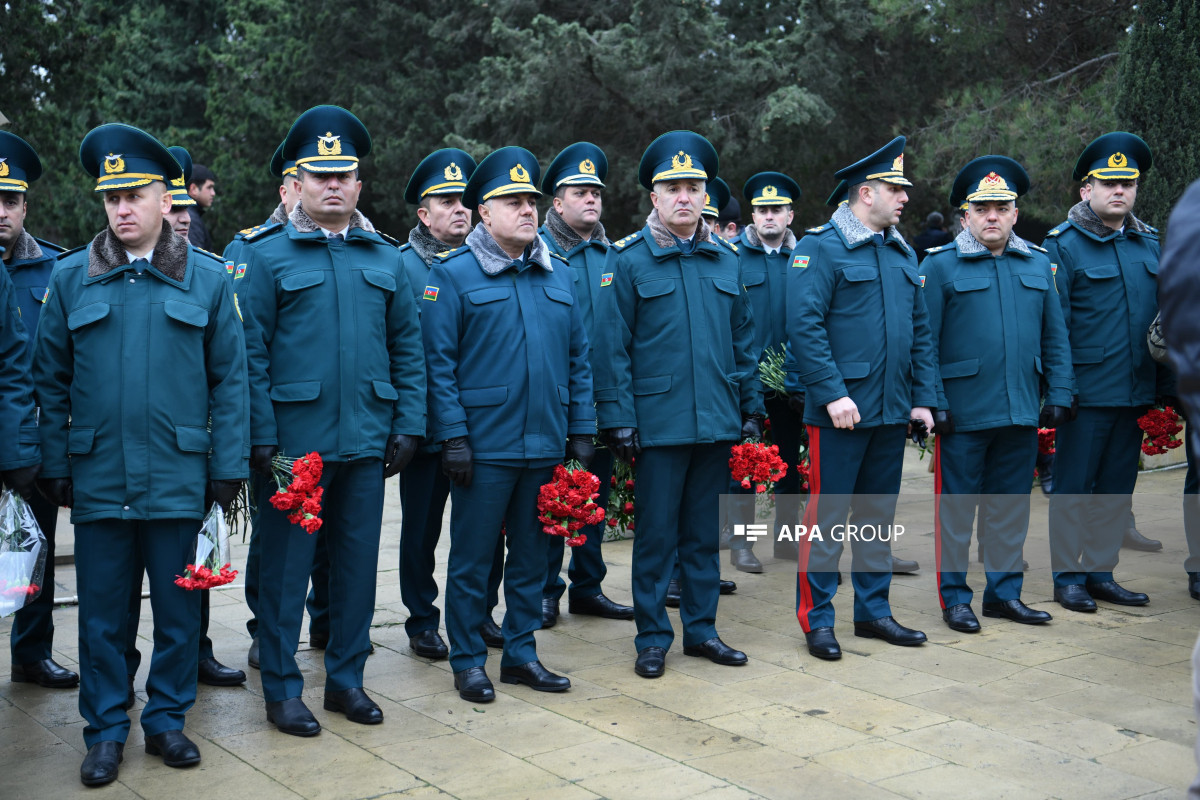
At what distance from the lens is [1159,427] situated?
671 centimetres

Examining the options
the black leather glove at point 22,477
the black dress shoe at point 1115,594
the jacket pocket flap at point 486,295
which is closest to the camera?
the black leather glove at point 22,477

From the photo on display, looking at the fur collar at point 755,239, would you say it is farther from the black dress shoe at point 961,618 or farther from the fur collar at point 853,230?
the black dress shoe at point 961,618

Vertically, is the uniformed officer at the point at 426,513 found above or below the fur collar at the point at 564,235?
below

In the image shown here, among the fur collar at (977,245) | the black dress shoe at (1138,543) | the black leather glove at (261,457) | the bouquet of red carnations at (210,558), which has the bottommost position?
the black dress shoe at (1138,543)

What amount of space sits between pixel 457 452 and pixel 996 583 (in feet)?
9.55

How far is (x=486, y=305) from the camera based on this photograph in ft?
16.7

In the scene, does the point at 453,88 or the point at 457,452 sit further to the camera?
the point at 453,88

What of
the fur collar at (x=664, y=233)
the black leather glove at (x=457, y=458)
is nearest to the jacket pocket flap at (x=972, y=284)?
the fur collar at (x=664, y=233)

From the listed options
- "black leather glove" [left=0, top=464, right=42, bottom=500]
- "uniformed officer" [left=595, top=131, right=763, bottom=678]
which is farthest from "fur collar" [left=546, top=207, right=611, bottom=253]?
"black leather glove" [left=0, top=464, right=42, bottom=500]

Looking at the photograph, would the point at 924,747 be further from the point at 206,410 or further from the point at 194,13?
the point at 194,13

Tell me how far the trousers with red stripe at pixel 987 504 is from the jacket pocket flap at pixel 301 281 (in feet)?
10.4

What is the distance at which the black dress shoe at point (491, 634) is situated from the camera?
599 centimetres

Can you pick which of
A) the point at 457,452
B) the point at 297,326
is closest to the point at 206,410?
the point at 297,326

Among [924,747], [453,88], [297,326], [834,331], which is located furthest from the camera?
[453,88]
